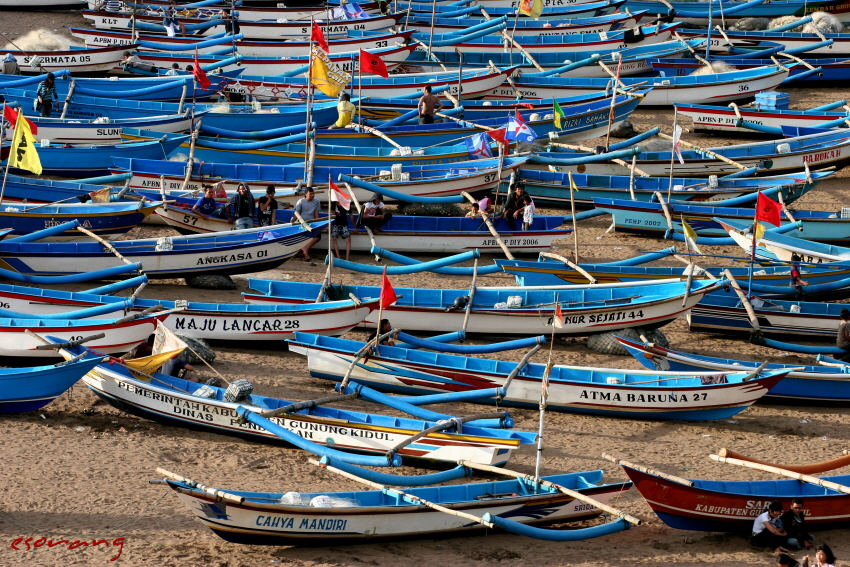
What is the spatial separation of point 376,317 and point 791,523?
724cm

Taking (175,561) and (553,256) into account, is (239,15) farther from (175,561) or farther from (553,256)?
(175,561)

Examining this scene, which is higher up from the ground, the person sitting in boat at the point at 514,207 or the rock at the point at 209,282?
the person sitting in boat at the point at 514,207

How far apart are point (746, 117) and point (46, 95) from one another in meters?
17.1

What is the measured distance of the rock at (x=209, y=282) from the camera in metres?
20.2

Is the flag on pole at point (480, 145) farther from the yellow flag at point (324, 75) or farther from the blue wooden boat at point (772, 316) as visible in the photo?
the blue wooden boat at point (772, 316)

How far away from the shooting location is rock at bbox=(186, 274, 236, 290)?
20203mm

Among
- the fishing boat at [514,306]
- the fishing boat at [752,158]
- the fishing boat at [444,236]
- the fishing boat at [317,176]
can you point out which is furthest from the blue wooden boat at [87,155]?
the fishing boat at [752,158]

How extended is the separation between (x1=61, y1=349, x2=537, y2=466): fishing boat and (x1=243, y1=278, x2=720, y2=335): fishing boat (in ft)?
12.1

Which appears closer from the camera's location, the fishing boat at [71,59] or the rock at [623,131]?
the rock at [623,131]

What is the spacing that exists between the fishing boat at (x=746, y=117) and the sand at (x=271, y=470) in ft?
43.0

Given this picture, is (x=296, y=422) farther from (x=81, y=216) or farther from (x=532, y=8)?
(x=532, y=8)

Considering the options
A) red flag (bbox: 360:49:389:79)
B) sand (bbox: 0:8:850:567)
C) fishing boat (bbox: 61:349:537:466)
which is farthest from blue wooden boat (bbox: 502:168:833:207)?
fishing boat (bbox: 61:349:537:466)

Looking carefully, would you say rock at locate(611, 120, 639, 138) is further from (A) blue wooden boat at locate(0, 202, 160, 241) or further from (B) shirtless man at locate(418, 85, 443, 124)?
(A) blue wooden boat at locate(0, 202, 160, 241)

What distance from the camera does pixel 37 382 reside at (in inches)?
582
